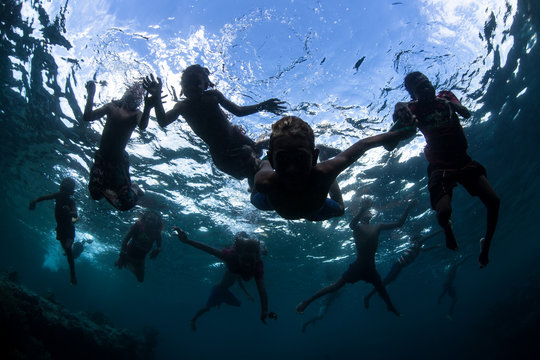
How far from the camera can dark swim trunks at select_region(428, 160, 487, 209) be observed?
4039mm

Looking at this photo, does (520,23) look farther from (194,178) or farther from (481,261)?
(194,178)

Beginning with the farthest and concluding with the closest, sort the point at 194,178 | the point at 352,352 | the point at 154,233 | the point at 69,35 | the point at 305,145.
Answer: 1. the point at 352,352
2. the point at 194,178
3. the point at 154,233
4. the point at 69,35
5. the point at 305,145

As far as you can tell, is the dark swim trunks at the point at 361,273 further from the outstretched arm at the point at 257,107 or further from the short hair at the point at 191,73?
the short hair at the point at 191,73

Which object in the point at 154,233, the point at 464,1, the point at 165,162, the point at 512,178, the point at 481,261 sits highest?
Result: the point at 512,178

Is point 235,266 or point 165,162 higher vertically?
point 165,162

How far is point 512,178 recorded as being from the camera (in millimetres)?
18109

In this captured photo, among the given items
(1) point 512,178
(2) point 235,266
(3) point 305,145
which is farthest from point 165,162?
(1) point 512,178

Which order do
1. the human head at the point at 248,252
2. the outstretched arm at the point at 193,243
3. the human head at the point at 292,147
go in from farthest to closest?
the human head at the point at 248,252
the outstretched arm at the point at 193,243
the human head at the point at 292,147

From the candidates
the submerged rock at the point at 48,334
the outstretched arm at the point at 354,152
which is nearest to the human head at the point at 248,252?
the outstretched arm at the point at 354,152

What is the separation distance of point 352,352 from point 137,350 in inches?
2909

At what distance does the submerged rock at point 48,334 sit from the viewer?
1046 cm

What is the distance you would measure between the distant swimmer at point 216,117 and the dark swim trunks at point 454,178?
300cm

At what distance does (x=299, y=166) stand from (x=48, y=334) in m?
17.4

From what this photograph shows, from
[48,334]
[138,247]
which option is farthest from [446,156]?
[48,334]
